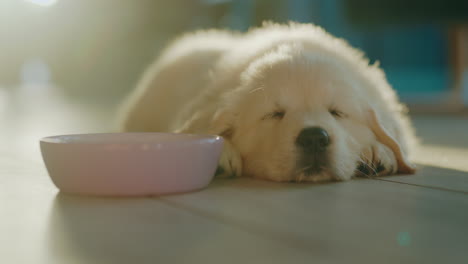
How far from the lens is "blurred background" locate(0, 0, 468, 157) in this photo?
7172 millimetres

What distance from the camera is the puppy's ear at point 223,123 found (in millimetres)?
2252

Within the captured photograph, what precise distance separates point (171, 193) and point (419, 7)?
6.58 meters

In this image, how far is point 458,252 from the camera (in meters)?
1.15

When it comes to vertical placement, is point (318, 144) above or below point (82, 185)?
above

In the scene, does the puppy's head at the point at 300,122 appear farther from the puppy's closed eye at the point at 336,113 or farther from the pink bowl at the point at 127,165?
the pink bowl at the point at 127,165

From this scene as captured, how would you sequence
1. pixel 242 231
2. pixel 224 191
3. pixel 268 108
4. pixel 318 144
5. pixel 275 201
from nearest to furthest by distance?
pixel 242 231
pixel 275 201
pixel 224 191
pixel 318 144
pixel 268 108

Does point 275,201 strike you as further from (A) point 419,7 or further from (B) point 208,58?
(A) point 419,7

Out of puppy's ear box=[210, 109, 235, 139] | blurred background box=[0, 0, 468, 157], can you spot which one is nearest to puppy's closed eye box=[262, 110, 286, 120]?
puppy's ear box=[210, 109, 235, 139]

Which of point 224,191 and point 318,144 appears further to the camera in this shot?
point 318,144

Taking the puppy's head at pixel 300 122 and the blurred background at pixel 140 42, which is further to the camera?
the blurred background at pixel 140 42

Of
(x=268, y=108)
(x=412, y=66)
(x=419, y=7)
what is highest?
(x=419, y=7)

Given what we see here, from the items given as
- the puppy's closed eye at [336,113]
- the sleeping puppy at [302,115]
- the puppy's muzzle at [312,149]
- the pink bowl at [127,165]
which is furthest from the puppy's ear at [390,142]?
the pink bowl at [127,165]

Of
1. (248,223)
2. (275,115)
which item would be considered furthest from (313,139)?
(248,223)

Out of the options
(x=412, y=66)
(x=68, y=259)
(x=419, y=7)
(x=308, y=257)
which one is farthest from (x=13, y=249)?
(x=412, y=66)
